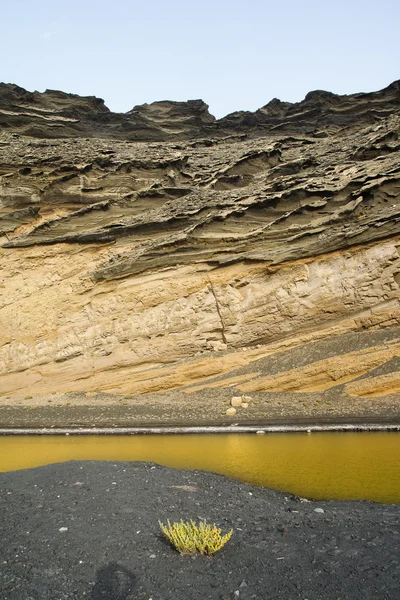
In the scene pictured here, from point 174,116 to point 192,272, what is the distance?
35615 mm

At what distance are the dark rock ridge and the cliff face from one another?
13617mm

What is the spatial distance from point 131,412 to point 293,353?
885 cm

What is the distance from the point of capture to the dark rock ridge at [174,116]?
50.1 meters

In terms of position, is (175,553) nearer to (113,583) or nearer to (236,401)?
(113,583)

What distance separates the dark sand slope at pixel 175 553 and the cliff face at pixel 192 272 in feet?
48.0

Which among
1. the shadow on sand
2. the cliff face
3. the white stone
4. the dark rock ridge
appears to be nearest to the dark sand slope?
the shadow on sand

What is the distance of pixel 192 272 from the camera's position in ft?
93.7

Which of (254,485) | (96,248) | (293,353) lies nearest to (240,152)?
(96,248)

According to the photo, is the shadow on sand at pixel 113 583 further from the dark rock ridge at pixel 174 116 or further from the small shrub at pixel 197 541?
the dark rock ridge at pixel 174 116

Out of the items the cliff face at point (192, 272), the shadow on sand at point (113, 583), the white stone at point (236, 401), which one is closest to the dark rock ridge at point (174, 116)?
the cliff face at point (192, 272)

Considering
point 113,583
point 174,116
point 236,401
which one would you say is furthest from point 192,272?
point 174,116

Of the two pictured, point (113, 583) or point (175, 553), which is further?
point (175, 553)

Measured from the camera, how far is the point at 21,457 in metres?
17.3

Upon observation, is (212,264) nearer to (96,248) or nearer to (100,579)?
(96,248)
